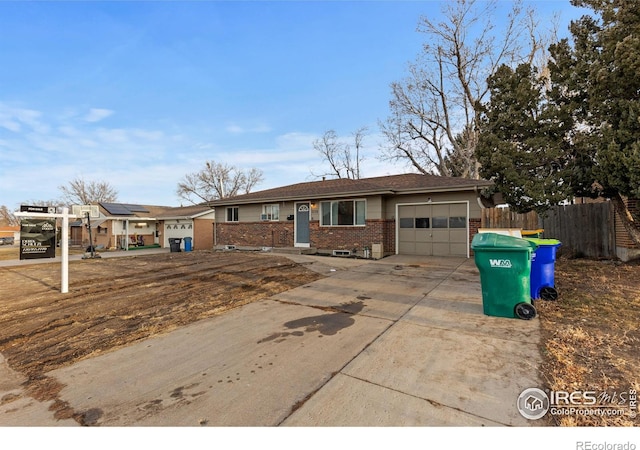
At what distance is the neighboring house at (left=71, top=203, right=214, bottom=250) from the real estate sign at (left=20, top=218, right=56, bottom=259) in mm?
8242

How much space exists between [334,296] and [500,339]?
9.91 ft

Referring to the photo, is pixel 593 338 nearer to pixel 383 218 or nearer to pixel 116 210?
pixel 383 218

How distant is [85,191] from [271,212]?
4356 cm

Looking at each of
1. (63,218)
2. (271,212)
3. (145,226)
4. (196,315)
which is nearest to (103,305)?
(196,315)

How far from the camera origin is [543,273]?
16.2ft

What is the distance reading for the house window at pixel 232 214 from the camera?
642 inches

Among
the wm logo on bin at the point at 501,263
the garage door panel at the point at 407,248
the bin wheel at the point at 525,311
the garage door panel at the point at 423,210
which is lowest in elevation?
the bin wheel at the point at 525,311

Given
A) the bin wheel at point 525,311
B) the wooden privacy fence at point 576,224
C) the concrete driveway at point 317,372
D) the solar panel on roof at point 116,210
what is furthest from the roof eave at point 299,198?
the solar panel on roof at point 116,210

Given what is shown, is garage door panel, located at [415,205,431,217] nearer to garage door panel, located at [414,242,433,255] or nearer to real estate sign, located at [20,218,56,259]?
garage door panel, located at [414,242,433,255]

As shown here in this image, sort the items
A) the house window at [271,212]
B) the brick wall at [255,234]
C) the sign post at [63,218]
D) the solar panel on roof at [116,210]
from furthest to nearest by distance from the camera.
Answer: the solar panel on roof at [116,210], the house window at [271,212], the brick wall at [255,234], the sign post at [63,218]

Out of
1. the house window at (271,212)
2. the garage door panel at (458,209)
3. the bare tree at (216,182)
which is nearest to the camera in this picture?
the garage door panel at (458,209)

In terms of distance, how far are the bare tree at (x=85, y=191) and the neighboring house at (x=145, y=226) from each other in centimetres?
2323

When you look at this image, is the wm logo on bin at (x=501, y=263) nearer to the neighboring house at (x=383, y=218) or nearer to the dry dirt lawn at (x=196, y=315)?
the dry dirt lawn at (x=196, y=315)

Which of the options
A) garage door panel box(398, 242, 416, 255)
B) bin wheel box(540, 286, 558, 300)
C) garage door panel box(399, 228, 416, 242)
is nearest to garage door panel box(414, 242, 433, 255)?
garage door panel box(398, 242, 416, 255)
